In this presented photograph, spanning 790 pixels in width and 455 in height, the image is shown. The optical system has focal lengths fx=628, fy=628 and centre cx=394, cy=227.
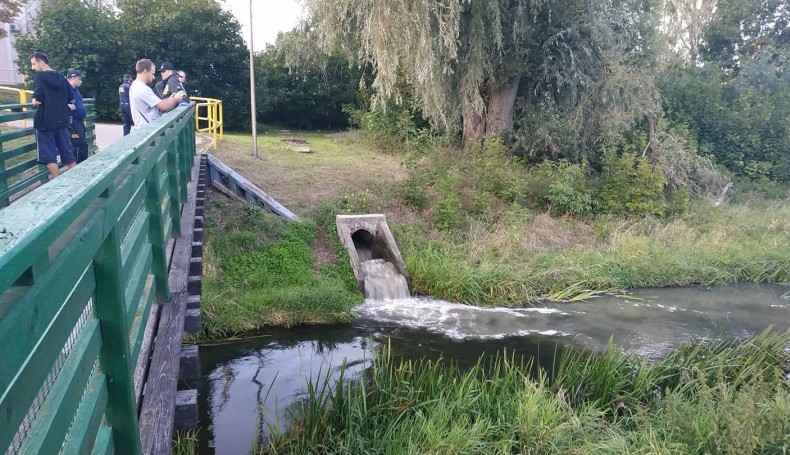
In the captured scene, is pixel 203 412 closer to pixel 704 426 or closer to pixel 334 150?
pixel 704 426

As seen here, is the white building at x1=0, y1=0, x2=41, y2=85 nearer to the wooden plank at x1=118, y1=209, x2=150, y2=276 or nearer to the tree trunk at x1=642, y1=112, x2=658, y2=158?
the tree trunk at x1=642, y1=112, x2=658, y2=158

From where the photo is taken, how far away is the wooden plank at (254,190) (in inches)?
465

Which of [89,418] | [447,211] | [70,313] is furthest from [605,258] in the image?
[70,313]

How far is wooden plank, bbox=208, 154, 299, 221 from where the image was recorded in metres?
11.8

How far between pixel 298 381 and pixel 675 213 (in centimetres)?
1064

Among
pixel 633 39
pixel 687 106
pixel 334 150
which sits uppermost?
pixel 633 39

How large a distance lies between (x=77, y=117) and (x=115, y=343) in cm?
775

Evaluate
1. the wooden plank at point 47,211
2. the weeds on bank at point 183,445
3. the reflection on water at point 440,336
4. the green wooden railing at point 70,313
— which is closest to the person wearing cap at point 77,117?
the reflection on water at point 440,336

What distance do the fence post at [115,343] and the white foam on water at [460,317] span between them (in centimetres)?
658

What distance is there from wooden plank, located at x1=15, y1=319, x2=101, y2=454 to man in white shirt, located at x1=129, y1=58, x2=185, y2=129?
534cm

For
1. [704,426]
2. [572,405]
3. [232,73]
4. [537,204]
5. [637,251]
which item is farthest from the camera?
[232,73]

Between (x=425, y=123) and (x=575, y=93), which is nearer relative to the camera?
(x=575, y=93)

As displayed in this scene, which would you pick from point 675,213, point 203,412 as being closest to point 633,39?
point 675,213

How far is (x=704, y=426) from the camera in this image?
16.7ft
